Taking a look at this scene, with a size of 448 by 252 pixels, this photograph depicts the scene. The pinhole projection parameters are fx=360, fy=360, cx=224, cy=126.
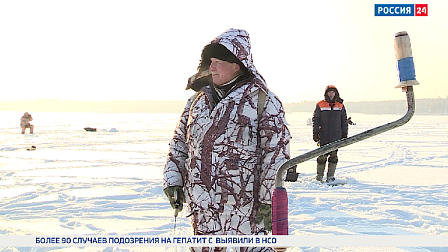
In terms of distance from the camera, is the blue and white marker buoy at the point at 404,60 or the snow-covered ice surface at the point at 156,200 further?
the snow-covered ice surface at the point at 156,200

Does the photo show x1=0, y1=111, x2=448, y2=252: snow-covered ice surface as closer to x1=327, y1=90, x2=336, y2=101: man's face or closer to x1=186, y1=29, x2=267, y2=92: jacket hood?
x1=327, y1=90, x2=336, y2=101: man's face

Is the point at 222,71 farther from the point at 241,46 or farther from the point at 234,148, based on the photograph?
the point at 234,148

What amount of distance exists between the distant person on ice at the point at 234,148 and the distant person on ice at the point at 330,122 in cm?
472

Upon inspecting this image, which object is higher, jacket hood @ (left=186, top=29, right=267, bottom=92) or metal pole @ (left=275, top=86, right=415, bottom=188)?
jacket hood @ (left=186, top=29, right=267, bottom=92)

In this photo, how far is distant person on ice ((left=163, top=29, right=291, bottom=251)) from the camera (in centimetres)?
198

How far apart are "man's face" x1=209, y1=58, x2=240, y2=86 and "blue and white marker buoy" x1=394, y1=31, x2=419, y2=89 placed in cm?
106

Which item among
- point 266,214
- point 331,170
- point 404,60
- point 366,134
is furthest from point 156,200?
point 404,60

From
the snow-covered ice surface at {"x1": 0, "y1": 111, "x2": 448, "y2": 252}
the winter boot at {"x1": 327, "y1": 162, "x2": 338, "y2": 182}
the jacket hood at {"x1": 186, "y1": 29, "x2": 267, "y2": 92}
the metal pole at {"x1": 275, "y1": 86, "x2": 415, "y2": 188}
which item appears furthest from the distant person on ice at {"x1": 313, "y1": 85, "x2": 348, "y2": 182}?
the metal pole at {"x1": 275, "y1": 86, "x2": 415, "y2": 188}

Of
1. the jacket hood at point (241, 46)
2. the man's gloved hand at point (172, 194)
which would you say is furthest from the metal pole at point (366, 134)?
the man's gloved hand at point (172, 194)

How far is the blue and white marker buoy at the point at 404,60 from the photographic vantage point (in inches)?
45.0

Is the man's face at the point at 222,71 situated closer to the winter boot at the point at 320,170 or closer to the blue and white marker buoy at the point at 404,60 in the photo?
the blue and white marker buoy at the point at 404,60

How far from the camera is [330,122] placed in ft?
21.4

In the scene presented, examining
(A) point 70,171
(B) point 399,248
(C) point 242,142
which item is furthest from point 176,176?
(A) point 70,171

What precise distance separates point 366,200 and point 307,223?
5.10 ft
